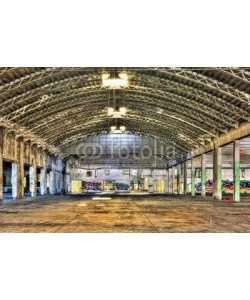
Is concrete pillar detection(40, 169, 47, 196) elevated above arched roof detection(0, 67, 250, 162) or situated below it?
below

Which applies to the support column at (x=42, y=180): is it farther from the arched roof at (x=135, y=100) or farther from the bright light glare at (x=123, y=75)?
the bright light glare at (x=123, y=75)

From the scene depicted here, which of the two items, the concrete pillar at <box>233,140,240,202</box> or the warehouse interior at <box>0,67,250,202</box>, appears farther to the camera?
the concrete pillar at <box>233,140,240,202</box>

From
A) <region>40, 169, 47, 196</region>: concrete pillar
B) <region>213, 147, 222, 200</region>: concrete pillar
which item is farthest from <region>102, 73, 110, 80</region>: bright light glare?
<region>40, 169, 47, 196</region>: concrete pillar

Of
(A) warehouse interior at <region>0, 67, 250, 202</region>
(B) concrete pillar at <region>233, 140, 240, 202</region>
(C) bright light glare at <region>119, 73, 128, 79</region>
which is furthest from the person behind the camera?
(B) concrete pillar at <region>233, 140, 240, 202</region>

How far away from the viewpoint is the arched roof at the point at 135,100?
23344 millimetres

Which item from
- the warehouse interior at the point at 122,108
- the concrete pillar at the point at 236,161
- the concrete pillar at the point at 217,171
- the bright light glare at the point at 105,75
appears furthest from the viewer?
the concrete pillar at the point at 217,171

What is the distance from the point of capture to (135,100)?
33.4 meters

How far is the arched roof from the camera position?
919 inches

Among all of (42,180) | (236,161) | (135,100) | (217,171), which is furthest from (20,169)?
(236,161)

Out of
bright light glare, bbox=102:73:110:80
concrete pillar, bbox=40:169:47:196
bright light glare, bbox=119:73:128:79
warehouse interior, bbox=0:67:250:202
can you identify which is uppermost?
bright light glare, bbox=102:73:110:80

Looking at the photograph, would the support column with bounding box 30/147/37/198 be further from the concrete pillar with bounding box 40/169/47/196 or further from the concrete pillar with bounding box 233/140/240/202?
the concrete pillar with bounding box 233/140/240/202

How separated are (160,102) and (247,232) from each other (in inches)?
873

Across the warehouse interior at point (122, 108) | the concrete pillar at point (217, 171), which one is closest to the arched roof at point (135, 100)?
the warehouse interior at point (122, 108)
